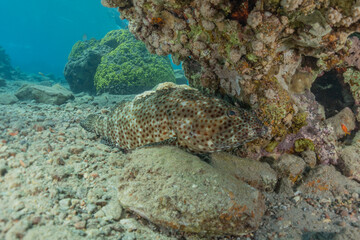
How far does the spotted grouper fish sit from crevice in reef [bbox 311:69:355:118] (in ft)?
9.22

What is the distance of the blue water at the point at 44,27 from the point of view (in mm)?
103469

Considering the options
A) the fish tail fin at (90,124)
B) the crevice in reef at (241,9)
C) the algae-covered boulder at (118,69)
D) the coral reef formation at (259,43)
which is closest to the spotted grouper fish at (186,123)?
the coral reef formation at (259,43)

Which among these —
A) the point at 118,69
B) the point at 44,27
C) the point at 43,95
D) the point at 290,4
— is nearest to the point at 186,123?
the point at 290,4

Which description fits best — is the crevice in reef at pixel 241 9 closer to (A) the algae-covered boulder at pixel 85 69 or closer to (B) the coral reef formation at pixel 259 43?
(B) the coral reef formation at pixel 259 43

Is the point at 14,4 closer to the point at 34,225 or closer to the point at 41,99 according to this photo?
the point at 41,99

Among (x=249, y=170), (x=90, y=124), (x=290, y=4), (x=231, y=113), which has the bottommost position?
(x=249, y=170)

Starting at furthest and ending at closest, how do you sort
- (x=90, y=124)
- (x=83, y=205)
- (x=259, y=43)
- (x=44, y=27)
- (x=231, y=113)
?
(x=44, y=27), (x=90, y=124), (x=231, y=113), (x=259, y=43), (x=83, y=205)

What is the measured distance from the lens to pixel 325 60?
3676 millimetres

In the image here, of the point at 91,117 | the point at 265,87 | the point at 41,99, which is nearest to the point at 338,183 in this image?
the point at 265,87

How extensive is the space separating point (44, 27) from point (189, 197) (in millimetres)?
138465

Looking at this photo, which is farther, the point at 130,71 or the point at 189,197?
the point at 130,71

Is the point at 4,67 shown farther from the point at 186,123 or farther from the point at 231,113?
the point at 231,113

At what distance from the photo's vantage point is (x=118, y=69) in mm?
13383

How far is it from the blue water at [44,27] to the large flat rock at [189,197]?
115 metres
